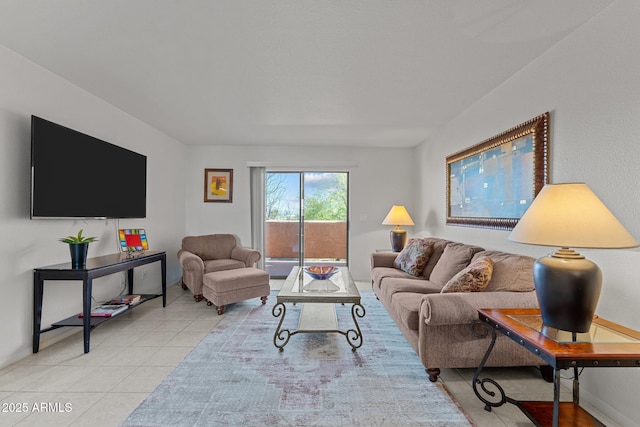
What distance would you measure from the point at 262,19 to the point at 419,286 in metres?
2.52

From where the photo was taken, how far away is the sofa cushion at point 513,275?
2.15 metres

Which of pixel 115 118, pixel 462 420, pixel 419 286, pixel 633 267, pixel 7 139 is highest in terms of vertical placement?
pixel 115 118

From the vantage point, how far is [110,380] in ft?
6.81

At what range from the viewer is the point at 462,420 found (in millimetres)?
1692

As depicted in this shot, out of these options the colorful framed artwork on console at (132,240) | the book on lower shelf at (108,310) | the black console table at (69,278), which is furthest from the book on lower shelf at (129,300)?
the colorful framed artwork on console at (132,240)

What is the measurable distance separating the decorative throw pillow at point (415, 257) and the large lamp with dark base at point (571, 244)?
1.93m

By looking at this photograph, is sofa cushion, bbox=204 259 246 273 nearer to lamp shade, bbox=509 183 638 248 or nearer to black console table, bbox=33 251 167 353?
black console table, bbox=33 251 167 353

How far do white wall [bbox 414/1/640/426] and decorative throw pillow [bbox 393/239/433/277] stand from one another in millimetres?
1154

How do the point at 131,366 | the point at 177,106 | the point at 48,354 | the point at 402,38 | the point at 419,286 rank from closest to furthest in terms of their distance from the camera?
the point at 402,38
the point at 131,366
the point at 48,354
the point at 419,286
the point at 177,106

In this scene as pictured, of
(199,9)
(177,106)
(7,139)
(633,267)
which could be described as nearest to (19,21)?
(7,139)

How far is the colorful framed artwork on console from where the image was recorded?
3319mm

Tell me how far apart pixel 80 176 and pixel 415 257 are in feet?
11.5

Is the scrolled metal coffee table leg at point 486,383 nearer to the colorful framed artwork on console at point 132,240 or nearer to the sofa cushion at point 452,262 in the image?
the sofa cushion at point 452,262

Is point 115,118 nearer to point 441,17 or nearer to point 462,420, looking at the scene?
point 441,17
